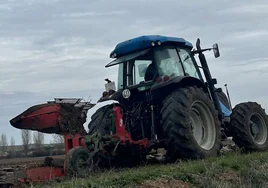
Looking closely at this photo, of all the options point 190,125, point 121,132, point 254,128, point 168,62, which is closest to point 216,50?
point 168,62

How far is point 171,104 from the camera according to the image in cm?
954

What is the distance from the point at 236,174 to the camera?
7.93m

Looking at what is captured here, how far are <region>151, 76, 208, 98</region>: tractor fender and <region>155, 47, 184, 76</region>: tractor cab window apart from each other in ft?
1.24

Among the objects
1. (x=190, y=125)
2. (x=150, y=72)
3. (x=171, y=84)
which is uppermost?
(x=150, y=72)

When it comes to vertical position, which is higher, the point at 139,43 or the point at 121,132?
the point at 139,43

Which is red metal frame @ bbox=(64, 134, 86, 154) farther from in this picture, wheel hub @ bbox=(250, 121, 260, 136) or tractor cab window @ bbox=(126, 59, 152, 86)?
wheel hub @ bbox=(250, 121, 260, 136)

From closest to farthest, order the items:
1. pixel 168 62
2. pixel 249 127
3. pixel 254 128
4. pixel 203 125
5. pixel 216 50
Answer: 1. pixel 203 125
2. pixel 168 62
3. pixel 216 50
4. pixel 249 127
5. pixel 254 128

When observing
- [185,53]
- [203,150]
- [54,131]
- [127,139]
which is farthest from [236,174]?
[185,53]

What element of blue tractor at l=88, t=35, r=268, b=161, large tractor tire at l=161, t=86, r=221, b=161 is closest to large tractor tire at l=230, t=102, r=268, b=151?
blue tractor at l=88, t=35, r=268, b=161

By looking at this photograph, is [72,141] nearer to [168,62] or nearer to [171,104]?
[171,104]

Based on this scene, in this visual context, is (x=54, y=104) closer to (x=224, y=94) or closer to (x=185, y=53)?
(x=185, y=53)

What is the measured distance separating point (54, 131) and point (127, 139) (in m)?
1.43

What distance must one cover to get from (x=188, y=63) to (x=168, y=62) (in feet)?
2.80

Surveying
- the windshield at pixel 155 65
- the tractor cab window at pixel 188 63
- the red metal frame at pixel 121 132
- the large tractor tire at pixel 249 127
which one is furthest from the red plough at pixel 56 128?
the large tractor tire at pixel 249 127
